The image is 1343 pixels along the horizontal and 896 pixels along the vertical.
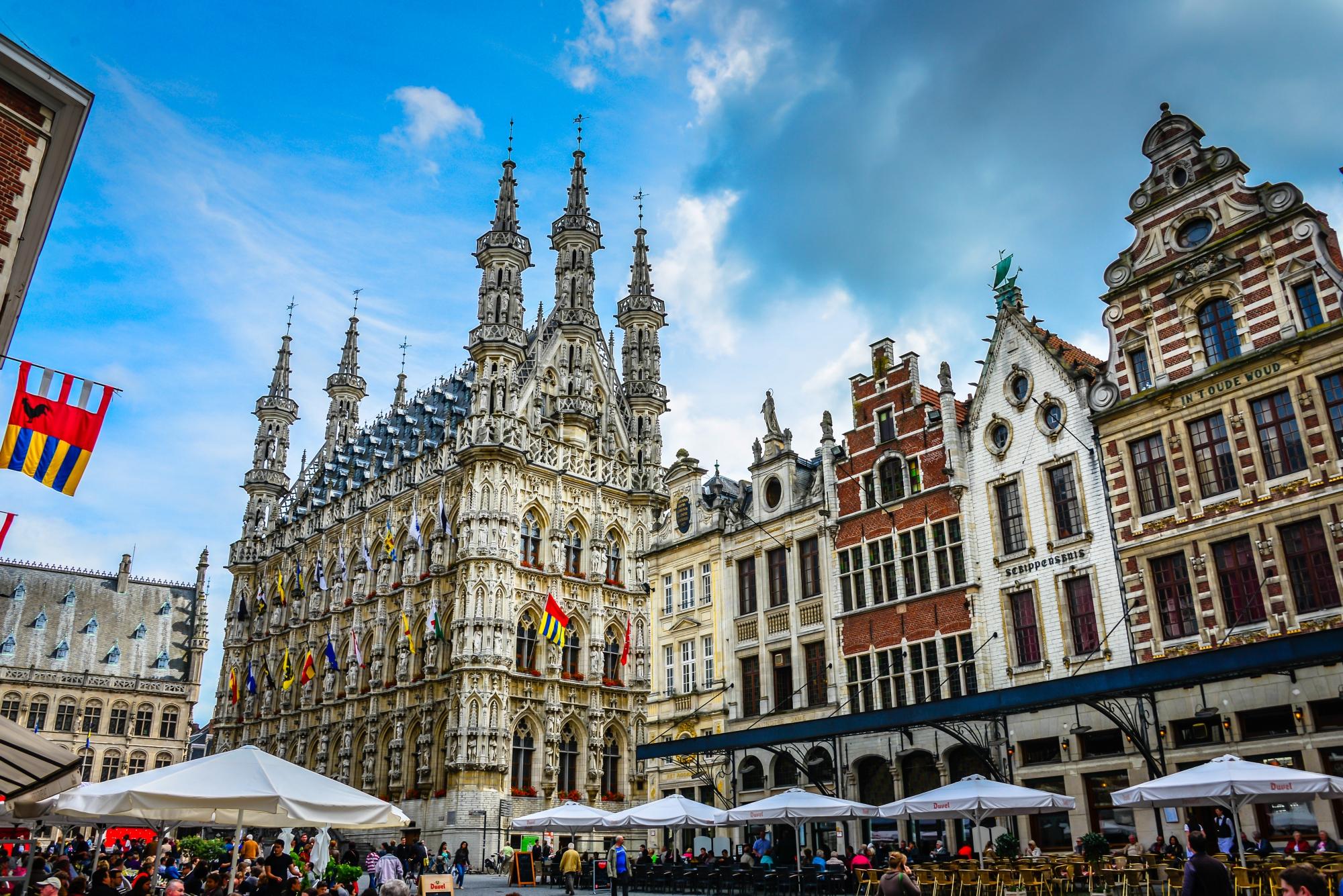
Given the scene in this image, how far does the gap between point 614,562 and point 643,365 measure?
1077 centimetres

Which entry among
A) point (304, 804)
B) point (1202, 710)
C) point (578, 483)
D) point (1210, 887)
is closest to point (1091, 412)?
point (1202, 710)

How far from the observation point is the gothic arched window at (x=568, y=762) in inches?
1766

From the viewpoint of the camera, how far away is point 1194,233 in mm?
26219

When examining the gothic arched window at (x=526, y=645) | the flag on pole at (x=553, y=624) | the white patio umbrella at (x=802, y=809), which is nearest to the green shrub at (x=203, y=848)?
the gothic arched window at (x=526, y=645)

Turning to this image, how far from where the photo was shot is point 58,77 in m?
16.2

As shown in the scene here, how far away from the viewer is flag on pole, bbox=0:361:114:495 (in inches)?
572

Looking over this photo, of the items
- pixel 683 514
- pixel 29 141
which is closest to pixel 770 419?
pixel 683 514

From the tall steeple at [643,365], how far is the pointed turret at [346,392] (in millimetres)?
26249

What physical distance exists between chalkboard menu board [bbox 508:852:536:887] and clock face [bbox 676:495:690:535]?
13453mm

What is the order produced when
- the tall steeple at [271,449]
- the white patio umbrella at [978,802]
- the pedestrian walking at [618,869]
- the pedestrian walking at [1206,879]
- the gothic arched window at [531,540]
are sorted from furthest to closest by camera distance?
the tall steeple at [271,449] → the gothic arched window at [531,540] → the pedestrian walking at [618,869] → the white patio umbrella at [978,802] → the pedestrian walking at [1206,879]

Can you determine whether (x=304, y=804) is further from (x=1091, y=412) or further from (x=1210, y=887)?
(x=1091, y=412)

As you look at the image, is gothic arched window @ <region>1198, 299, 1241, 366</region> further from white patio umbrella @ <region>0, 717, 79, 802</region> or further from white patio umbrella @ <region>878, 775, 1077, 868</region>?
white patio umbrella @ <region>0, 717, 79, 802</region>

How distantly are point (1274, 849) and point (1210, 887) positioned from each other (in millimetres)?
12825

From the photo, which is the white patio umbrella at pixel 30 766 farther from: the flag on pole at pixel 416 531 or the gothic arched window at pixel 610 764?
the gothic arched window at pixel 610 764
